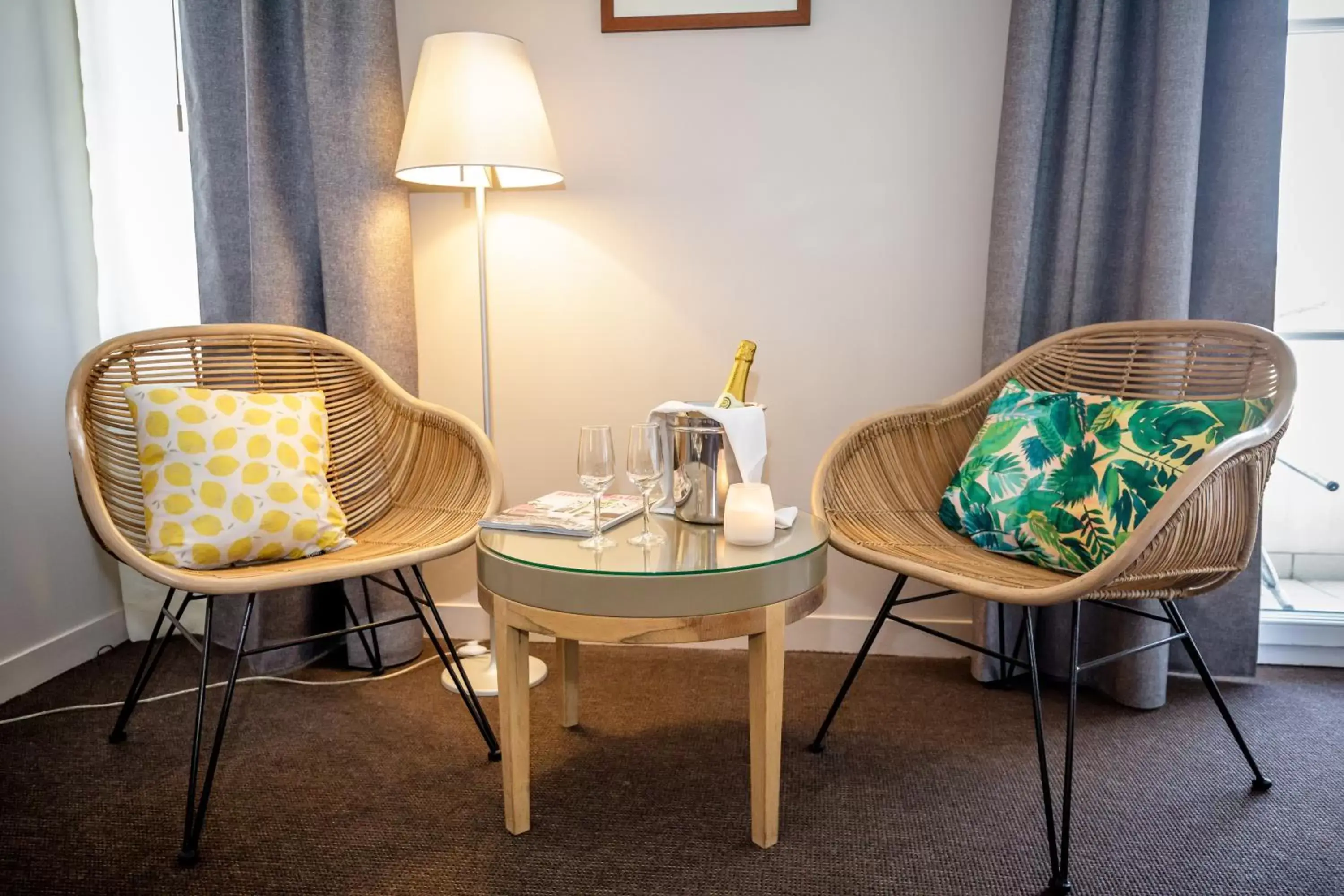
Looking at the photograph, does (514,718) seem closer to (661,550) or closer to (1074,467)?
(661,550)

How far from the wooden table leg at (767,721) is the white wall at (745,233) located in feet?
3.04

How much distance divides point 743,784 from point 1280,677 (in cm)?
145

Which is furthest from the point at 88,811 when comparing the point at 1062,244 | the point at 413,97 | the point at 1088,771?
the point at 1062,244

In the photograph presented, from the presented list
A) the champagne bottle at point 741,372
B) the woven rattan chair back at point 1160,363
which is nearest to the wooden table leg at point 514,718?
the champagne bottle at point 741,372

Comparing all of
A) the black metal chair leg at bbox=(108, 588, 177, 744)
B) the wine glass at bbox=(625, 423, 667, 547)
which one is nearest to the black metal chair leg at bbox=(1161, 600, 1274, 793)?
the wine glass at bbox=(625, 423, 667, 547)

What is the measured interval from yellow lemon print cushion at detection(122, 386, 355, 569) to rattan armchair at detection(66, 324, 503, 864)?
0.04 metres

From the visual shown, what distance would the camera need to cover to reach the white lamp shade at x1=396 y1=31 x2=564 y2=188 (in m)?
1.87

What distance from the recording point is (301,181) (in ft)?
7.18

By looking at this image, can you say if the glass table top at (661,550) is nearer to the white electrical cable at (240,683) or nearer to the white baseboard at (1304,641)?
the white electrical cable at (240,683)

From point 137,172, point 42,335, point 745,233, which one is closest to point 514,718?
point 745,233

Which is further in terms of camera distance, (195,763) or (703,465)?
(703,465)

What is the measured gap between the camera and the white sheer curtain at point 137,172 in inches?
90.8

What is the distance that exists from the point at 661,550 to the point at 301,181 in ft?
4.70

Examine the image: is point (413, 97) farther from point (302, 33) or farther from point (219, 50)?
point (219, 50)
